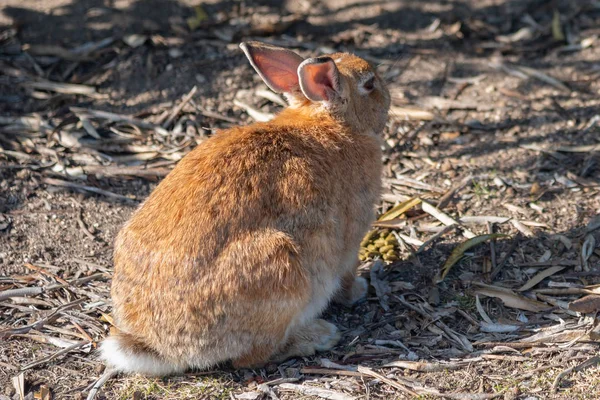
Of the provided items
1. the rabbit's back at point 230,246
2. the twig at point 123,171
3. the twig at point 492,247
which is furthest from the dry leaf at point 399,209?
the twig at point 123,171

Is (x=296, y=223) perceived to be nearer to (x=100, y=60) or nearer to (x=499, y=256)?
(x=499, y=256)

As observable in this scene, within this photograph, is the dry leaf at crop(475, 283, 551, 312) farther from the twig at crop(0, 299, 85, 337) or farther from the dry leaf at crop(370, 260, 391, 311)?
the twig at crop(0, 299, 85, 337)

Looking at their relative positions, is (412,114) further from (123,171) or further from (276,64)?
(123,171)

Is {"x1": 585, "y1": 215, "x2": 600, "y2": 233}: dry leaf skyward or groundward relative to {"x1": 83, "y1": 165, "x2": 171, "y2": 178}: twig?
skyward

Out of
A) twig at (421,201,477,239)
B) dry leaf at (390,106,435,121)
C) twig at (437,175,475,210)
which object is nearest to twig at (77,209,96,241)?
twig at (421,201,477,239)

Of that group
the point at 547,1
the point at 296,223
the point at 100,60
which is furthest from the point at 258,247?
the point at 547,1

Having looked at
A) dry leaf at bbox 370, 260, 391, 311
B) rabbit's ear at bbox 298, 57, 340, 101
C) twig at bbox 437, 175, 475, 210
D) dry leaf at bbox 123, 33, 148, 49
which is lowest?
dry leaf at bbox 370, 260, 391, 311

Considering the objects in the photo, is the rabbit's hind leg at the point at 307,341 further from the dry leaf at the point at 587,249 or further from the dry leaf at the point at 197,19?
the dry leaf at the point at 197,19
